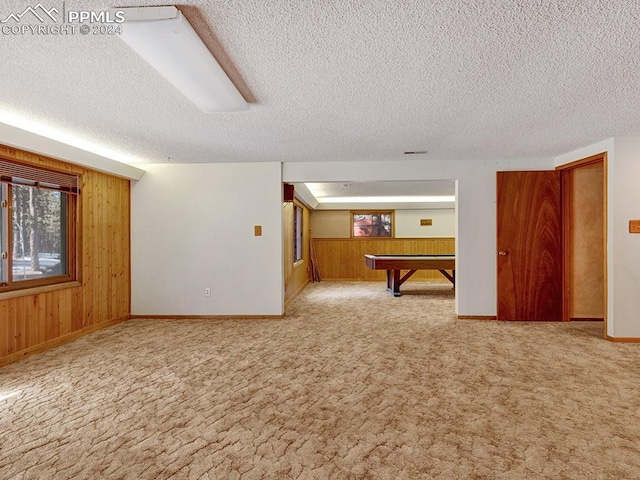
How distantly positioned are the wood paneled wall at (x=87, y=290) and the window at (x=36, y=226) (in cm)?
11

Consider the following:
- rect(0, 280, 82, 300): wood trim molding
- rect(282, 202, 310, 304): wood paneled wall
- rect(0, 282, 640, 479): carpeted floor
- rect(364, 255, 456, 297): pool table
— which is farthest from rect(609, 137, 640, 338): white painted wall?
rect(0, 280, 82, 300): wood trim molding

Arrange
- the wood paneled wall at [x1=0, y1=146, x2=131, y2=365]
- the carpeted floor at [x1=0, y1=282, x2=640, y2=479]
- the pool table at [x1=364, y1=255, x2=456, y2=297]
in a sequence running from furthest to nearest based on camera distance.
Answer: the pool table at [x1=364, y1=255, x2=456, y2=297]
the wood paneled wall at [x1=0, y1=146, x2=131, y2=365]
the carpeted floor at [x1=0, y1=282, x2=640, y2=479]

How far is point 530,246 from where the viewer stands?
480 cm

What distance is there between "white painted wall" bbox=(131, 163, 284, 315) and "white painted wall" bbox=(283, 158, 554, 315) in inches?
82.1

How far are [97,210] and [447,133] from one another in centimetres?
422

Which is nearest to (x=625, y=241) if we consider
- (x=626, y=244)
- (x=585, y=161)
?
(x=626, y=244)

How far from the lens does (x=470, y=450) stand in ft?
6.17

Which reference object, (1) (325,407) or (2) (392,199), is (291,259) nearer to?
(2) (392,199)

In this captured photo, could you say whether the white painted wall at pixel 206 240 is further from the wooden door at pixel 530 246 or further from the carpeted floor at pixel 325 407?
the wooden door at pixel 530 246

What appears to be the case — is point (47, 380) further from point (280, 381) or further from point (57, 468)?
point (280, 381)

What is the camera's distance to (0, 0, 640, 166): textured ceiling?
5.58 ft

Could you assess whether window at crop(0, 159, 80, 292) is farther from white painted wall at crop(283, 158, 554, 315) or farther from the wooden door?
the wooden door

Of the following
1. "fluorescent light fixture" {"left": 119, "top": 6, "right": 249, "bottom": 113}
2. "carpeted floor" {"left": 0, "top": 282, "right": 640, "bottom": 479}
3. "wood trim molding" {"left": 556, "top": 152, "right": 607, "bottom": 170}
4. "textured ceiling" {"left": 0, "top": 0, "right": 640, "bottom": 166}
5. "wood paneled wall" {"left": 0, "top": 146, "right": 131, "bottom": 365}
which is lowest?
"carpeted floor" {"left": 0, "top": 282, "right": 640, "bottom": 479}

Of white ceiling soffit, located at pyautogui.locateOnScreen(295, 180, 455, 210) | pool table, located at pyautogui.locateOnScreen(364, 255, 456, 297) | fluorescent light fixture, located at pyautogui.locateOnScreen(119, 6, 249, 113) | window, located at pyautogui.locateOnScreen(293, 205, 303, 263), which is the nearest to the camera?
fluorescent light fixture, located at pyautogui.locateOnScreen(119, 6, 249, 113)
